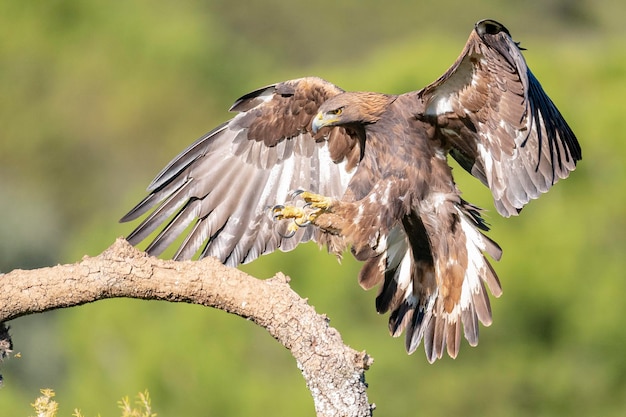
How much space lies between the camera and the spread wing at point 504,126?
20.0 feet

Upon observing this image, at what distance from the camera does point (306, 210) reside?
6145 mm

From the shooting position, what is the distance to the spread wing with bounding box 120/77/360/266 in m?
7.00

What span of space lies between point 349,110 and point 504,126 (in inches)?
34.8

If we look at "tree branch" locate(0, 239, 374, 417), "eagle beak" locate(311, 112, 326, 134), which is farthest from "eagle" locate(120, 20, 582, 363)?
"tree branch" locate(0, 239, 374, 417)

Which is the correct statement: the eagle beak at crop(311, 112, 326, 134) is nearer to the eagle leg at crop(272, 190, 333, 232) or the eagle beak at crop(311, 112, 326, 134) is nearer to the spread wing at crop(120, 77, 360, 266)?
the spread wing at crop(120, 77, 360, 266)

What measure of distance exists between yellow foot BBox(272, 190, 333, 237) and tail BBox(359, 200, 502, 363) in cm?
69

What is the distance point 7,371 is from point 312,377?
14.1 metres

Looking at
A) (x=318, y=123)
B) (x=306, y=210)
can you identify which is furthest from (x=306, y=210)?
(x=318, y=123)

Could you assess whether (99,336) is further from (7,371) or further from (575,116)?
(575,116)

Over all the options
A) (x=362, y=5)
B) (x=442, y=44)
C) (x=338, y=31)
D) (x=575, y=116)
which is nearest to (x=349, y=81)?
(x=442, y=44)

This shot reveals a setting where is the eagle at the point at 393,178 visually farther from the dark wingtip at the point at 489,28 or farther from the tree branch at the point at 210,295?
the tree branch at the point at 210,295

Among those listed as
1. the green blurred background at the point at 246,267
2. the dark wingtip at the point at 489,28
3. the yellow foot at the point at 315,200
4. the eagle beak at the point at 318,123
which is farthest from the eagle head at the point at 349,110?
the green blurred background at the point at 246,267

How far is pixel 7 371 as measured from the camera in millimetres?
18078

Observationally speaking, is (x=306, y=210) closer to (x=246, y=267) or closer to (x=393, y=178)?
(x=393, y=178)
